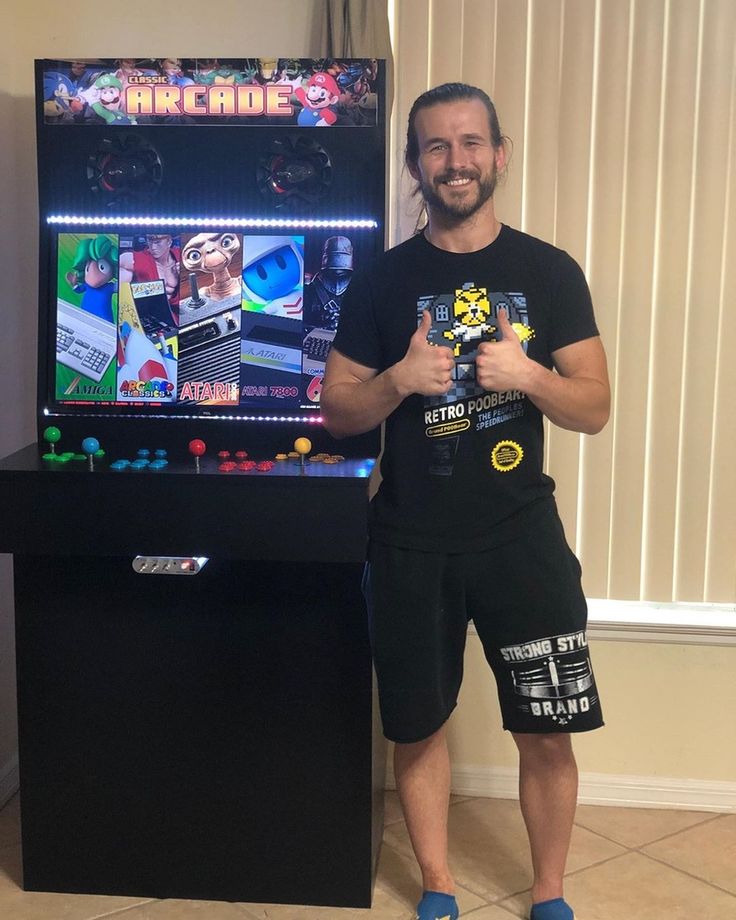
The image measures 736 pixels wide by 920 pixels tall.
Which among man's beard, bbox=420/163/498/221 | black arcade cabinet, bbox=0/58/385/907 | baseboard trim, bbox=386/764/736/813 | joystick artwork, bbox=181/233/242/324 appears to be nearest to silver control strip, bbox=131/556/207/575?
black arcade cabinet, bbox=0/58/385/907

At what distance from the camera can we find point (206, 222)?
2279 millimetres

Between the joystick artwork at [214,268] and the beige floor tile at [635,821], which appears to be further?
the beige floor tile at [635,821]

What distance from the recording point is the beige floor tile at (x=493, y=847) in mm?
2408

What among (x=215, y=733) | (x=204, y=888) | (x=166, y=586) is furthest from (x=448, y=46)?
(x=204, y=888)

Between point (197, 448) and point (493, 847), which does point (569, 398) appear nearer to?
point (197, 448)

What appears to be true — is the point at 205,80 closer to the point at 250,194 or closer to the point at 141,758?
the point at 250,194

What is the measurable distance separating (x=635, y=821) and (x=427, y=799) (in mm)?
750

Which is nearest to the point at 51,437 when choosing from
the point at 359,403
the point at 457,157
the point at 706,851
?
the point at 359,403

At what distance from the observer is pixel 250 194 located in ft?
7.48

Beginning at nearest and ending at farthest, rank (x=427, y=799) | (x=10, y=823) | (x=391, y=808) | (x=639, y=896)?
(x=427, y=799)
(x=639, y=896)
(x=10, y=823)
(x=391, y=808)

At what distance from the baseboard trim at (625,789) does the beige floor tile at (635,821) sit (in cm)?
2

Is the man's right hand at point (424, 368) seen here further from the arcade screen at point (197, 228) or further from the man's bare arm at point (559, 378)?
the arcade screen at point (197, 228)

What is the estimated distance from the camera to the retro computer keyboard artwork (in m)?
2.29

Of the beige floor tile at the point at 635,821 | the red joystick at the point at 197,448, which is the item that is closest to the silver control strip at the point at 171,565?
the red joystick at the point at 197,448
